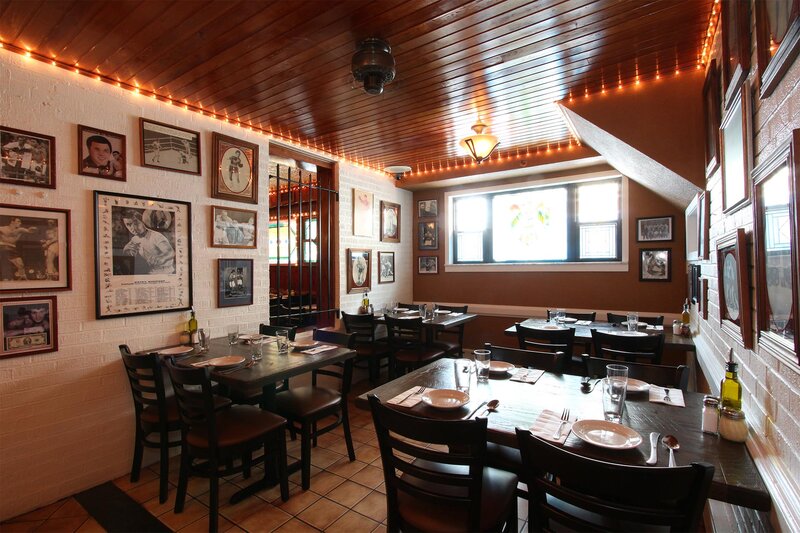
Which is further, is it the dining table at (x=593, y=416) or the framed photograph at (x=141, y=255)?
the framed photograph at (x=141, y=255)

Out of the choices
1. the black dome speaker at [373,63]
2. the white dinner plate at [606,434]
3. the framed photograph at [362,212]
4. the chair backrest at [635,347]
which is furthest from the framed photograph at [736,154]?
the framed photograph at [362,212]

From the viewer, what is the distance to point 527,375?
207 centimetres

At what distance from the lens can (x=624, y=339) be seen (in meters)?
2.83

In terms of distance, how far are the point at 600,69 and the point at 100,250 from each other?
3.65 m

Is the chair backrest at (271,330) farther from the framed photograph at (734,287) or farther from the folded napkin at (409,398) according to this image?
the framed photograph at (734,287)

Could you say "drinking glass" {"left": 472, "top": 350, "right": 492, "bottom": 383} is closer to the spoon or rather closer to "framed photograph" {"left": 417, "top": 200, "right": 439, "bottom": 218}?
the spoon

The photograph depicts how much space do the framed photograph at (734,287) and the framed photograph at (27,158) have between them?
143 inches

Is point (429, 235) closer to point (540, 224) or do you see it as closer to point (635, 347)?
point (540, 224)

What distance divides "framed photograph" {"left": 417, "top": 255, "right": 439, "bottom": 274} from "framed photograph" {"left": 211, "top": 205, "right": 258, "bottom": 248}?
117 inches

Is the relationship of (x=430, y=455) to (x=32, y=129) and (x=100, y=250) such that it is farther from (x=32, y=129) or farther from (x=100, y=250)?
(x=32, y=129)

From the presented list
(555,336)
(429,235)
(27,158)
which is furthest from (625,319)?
(27,158)

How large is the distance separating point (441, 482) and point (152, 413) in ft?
7.14

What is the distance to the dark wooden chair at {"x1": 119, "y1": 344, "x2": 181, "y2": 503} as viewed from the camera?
7.73 feet

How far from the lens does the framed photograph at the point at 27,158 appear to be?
2.24 metres
